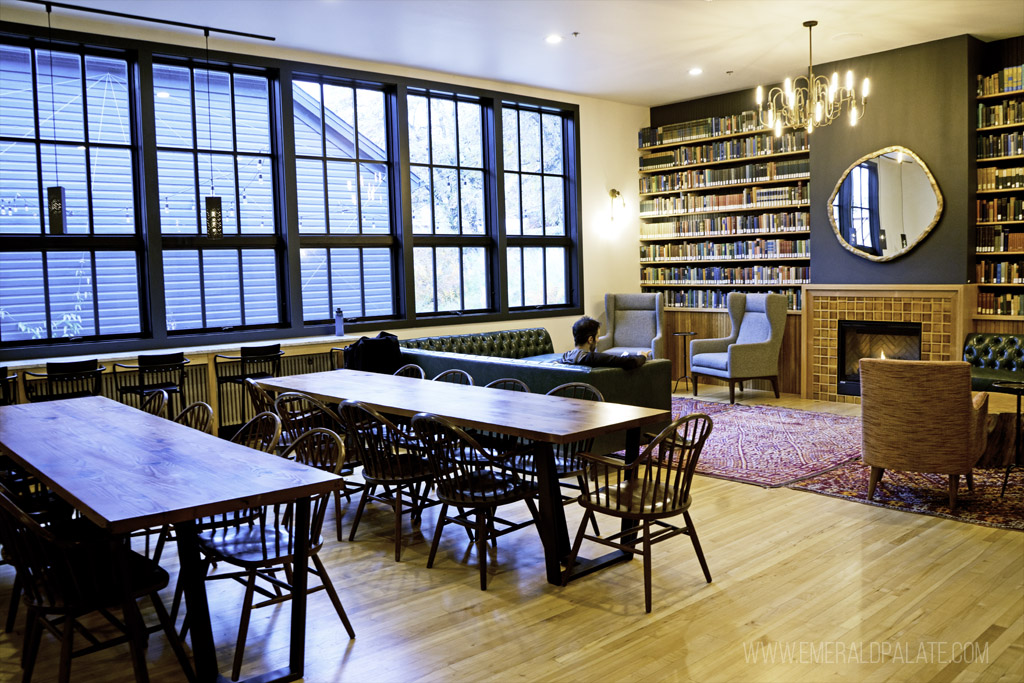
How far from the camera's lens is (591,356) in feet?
18.9

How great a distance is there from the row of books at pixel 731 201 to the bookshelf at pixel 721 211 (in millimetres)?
→ 12

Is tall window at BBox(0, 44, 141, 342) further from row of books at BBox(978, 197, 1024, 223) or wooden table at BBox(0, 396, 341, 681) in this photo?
row of books at BBox(978, 197, 1024, 223)

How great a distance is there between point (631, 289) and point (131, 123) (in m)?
6.42

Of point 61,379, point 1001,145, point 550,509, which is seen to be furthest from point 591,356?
point 1001,145

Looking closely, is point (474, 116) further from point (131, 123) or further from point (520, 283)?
point (131, 123)

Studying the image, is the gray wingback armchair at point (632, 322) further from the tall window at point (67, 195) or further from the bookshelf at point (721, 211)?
the tall window at point (67, 195)

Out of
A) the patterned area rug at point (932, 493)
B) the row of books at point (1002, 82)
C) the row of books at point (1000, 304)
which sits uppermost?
the row of books at point (1002, 82)

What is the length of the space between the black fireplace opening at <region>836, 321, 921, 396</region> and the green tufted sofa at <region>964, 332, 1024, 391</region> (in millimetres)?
570

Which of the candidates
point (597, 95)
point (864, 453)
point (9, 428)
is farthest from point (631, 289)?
point (9, 428)

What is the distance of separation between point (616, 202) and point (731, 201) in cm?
151

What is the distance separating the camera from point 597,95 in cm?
1012

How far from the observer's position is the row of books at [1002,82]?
746cm

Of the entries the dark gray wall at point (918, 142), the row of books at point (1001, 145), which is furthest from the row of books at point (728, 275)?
the row of books at point (1001, 145)

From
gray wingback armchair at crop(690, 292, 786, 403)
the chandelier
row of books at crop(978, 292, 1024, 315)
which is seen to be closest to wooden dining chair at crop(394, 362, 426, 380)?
the chandelier
